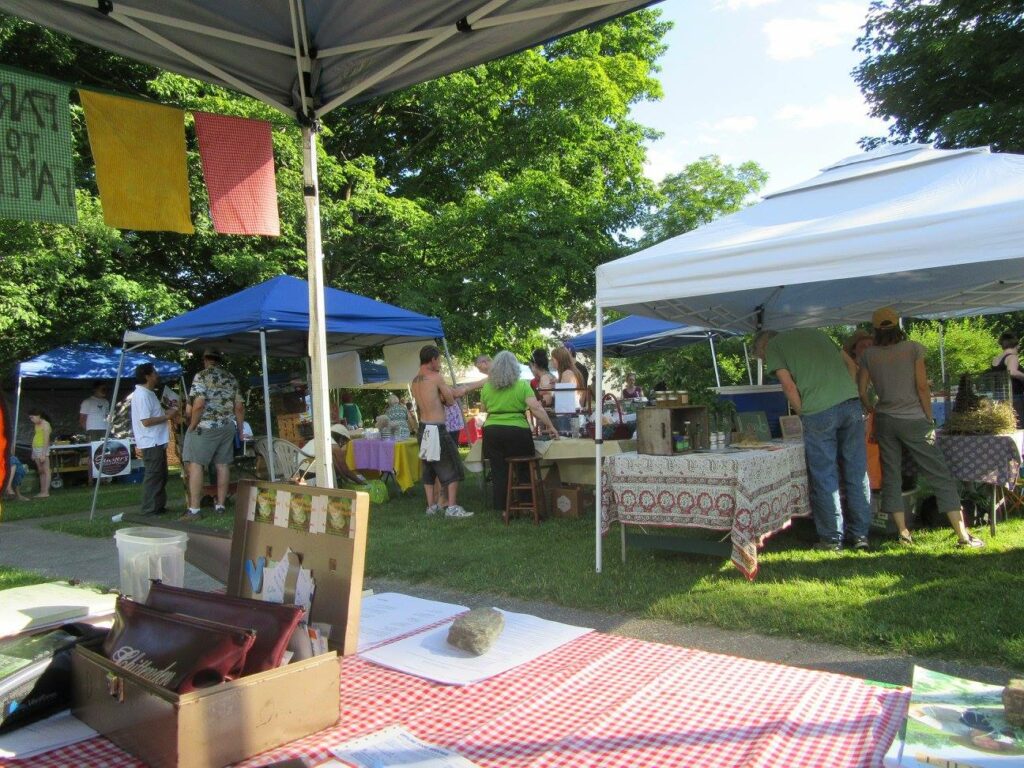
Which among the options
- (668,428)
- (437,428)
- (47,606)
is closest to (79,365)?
(437,428)

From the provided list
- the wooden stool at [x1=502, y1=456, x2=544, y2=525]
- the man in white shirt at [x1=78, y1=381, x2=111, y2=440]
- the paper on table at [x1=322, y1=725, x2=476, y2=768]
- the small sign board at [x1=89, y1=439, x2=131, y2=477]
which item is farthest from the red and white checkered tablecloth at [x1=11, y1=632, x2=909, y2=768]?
the man in white shirt at [x1=78, y1=381, x2=111, y2=440]

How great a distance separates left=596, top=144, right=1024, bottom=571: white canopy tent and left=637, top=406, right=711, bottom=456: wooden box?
362 millimetres

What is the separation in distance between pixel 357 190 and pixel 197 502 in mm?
8218

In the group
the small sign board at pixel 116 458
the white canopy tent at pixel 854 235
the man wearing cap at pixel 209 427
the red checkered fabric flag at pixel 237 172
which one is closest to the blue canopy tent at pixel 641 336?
the white canopy tent at pixel 854 235

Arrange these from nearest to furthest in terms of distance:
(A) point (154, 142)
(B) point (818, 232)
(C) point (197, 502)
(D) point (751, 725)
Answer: (D) point (751, 725) → (A) point (154, 142) → (B) point (818, 232) → (C) point (197, 502)

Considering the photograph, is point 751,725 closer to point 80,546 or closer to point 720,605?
point 720,605

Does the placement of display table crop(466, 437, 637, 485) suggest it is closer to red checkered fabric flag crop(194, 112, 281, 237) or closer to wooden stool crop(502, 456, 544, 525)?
wooden stool crop(502, 456, 544, 525)

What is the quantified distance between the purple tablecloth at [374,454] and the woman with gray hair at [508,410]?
6.64 feet

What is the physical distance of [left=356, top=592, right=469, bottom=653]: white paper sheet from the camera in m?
2.35

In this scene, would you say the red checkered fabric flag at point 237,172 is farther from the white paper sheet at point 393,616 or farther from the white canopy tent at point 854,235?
the white canopy tent at point 854,235

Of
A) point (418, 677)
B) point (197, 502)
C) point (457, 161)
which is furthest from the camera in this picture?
point (457, 161)

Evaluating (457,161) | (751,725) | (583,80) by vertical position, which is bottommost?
(751,725)

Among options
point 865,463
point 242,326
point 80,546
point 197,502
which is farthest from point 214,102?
point 865,463

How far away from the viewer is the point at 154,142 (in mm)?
2678
